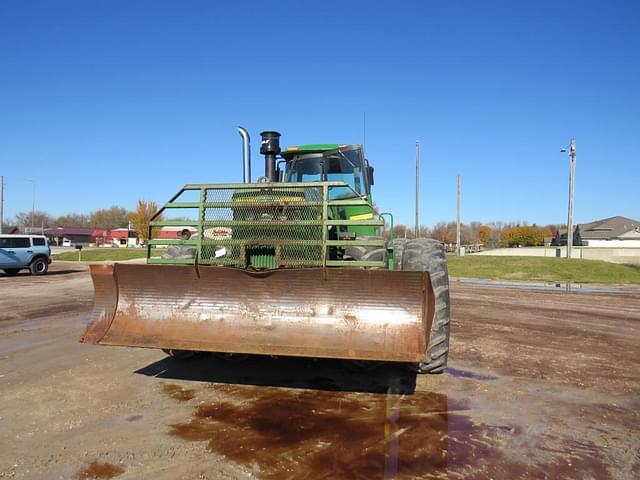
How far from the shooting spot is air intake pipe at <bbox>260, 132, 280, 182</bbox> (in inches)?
276

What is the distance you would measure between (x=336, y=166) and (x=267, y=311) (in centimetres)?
332

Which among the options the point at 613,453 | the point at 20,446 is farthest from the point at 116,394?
the point at 613,453

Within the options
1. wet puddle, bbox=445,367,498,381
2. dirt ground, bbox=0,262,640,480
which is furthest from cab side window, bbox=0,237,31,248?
wet puddle, bbox=445,367,498,381

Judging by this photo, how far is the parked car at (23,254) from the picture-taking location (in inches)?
858

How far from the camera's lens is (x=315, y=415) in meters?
4.37

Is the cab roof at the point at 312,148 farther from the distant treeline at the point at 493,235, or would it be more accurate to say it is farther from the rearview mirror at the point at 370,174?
the distant treeline at the point at 493,235

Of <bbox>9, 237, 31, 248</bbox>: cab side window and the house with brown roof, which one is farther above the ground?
the house with brown roof

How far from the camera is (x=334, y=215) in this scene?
6.03m

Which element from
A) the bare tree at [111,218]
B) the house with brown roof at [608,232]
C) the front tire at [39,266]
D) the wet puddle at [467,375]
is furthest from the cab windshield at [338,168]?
the bare tree at [111,218]

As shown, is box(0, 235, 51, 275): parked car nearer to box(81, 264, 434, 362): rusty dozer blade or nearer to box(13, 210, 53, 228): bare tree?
box(81, 264, 434, 362): rusty dozer blade

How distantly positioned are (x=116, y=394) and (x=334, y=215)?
10.2ft

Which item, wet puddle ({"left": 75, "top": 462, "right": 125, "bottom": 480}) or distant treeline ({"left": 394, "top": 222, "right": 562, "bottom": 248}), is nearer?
wet puddle ({"left": 75, "top": 462, "right": 125, "bottom": 480})

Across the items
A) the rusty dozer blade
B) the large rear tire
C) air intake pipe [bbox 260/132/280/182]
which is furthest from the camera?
air intake pipe [bbox 260/132/280/182]

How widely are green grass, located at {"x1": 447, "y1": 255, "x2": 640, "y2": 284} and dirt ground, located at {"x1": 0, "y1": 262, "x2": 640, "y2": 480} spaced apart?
20.2 meters
